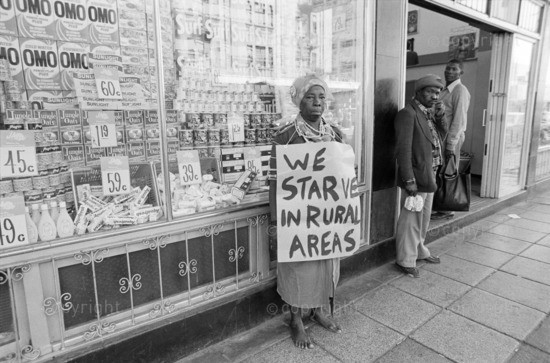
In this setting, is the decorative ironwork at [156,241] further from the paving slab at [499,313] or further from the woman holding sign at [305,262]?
the paving slab at [499,313]

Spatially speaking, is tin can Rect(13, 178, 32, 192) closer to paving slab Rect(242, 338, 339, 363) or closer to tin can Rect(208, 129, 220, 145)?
tin can Rect(208, 129, 220, 145)

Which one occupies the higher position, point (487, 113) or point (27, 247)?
point (487, 113)

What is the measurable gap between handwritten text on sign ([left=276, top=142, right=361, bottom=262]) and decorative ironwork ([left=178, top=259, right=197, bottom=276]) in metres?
0.66

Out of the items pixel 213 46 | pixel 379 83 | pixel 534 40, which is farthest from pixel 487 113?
pixel 213 46

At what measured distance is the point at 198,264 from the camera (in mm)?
2717

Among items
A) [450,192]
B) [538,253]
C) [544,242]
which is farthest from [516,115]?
[450,192]

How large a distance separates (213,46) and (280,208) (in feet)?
5.55

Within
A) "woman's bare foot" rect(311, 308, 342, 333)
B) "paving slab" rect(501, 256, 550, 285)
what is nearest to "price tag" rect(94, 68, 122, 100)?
"woman's bare foot" rect(311, 308, 342, 333)

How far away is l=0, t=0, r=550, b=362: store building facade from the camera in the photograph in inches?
83.4

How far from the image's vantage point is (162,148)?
2480mm

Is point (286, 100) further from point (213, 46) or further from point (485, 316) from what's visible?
point (485, 316)

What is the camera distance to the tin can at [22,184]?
2059 millimetres

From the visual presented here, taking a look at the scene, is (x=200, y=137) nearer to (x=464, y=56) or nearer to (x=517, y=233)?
(x=517, y=233)

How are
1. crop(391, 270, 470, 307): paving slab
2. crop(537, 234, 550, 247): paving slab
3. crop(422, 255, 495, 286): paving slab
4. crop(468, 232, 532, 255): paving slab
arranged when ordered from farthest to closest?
crop(537, 234, 550, 247): paving slab
crop(468, 232, 532, 255): paving slab
crop(422, 255, 495, 286): paving slab
crop(391, 270, 470, 307): paving slab
